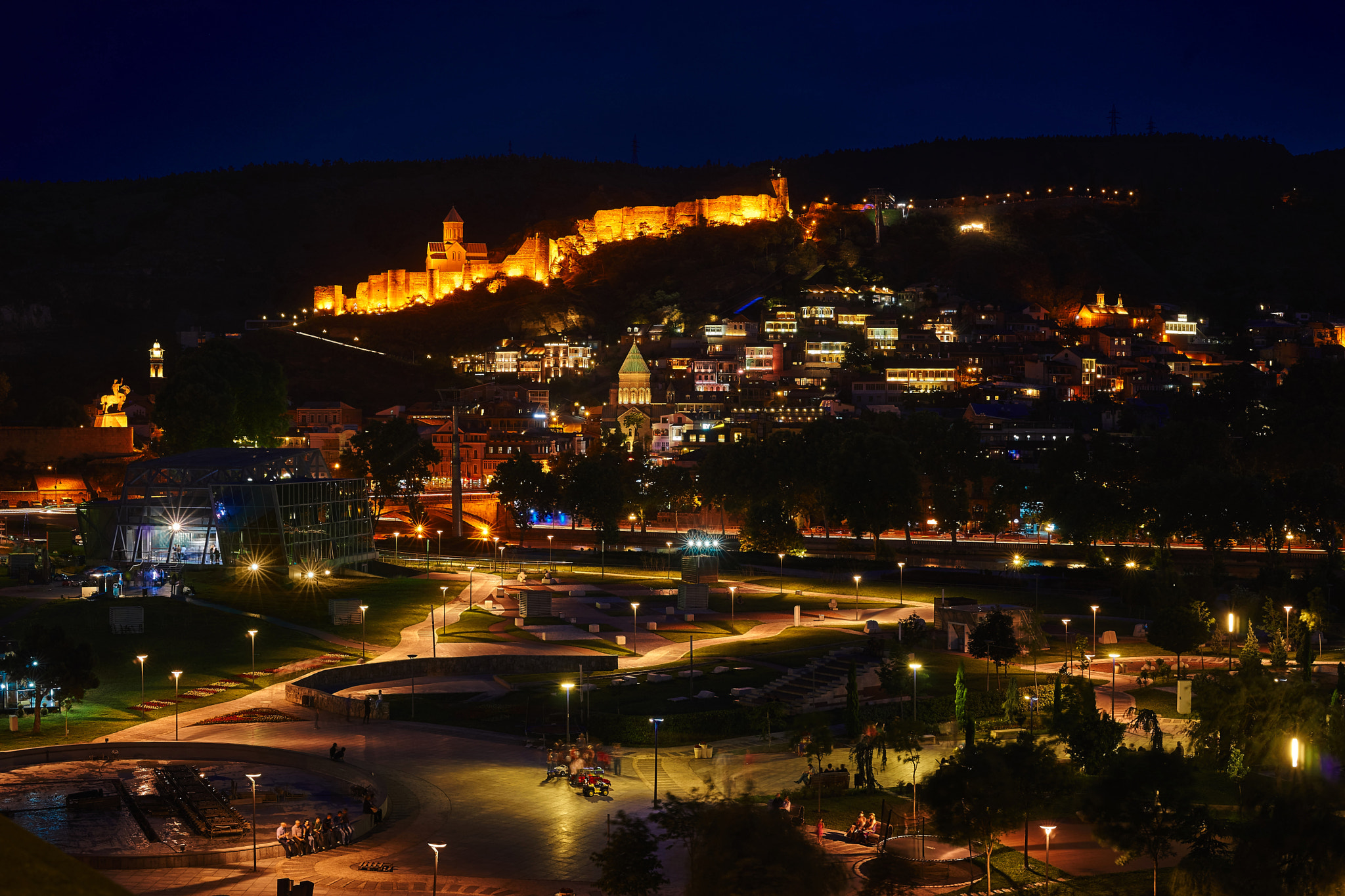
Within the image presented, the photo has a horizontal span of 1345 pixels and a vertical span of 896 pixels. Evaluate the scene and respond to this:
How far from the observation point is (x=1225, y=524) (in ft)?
220

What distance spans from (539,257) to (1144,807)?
177m

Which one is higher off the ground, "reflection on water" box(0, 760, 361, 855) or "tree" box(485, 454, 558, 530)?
"tree" box(485, 454, 558, 530)

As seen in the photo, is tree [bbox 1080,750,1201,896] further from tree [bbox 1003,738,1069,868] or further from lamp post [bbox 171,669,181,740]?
lamp post [bbox 171,669,181,740]

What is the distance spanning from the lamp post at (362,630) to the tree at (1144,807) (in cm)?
2802

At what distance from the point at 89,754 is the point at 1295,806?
2616cm

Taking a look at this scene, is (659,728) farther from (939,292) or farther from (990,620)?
(939,292)

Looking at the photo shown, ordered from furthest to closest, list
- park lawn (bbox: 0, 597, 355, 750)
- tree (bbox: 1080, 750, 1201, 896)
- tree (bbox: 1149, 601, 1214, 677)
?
1. tree (bbox: 1149, 601, 1214, 677)
2. park lawn (bbox: 0, 597, 355, 750)
3. tree (bbox: 1080, 750, 1201, 896)

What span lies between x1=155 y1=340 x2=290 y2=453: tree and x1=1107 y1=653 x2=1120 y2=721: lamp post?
63.7 m

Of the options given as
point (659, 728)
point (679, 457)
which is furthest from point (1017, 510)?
point (659, 728)

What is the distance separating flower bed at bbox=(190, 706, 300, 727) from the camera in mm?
35719

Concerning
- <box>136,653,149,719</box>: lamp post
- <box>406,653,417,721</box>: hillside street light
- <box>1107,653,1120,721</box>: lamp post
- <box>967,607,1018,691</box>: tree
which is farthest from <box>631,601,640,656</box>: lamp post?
<box>136,653,149,719</box>: lamp post

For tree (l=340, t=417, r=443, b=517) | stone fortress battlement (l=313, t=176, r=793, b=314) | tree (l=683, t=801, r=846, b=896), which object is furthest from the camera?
stone fortress battlement (l=313, t=176, r=793, b=314)

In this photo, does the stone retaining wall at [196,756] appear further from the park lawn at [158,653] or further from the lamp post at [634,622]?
the lamp post at [634,622]

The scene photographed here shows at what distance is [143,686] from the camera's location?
39625 mm
